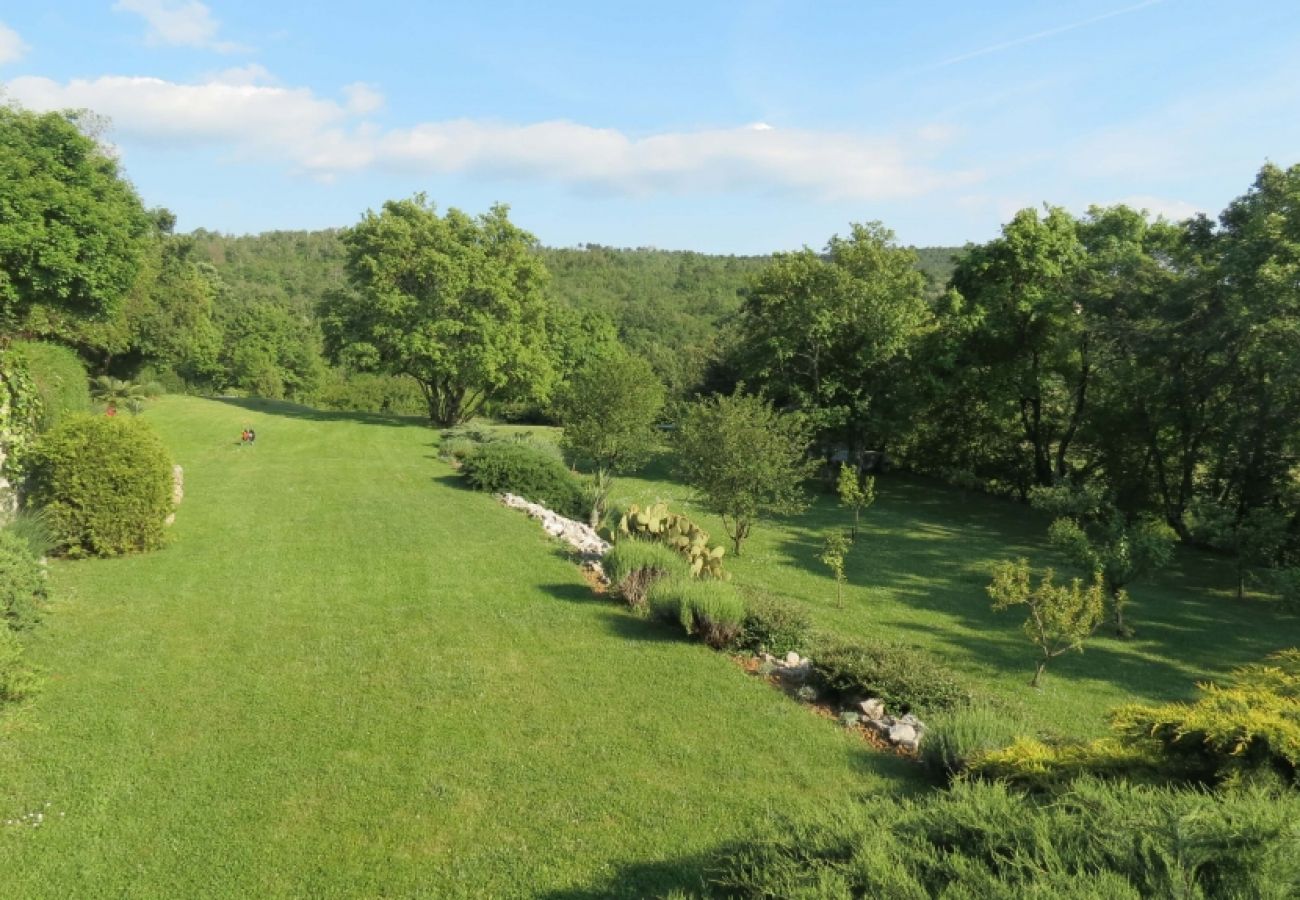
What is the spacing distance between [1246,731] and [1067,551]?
10837mm

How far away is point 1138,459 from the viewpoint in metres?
25.1

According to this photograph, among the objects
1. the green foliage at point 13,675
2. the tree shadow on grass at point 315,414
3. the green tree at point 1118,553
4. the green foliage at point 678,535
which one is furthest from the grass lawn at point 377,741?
the tree shadow on grass at point 315,414

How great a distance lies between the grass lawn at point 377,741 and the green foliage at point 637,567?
484 mm

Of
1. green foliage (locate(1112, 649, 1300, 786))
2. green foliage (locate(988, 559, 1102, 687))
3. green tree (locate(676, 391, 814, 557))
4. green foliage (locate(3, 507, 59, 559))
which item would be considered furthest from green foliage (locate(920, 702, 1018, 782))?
green foliage (locate(3, 507, 59, 559))

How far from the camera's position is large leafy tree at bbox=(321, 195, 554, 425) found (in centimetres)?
3672

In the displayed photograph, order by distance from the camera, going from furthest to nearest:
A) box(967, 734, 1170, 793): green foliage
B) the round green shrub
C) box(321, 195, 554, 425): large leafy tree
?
1. box(321, 195, 554, 425): large leafy tree
2. the round green shrub
3. box(967, 734, 1170, 793): green foliage

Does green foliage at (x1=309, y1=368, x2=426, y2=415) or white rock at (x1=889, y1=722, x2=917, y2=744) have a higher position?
green foliage at (x1=309, y1=368, x2=426, y2=415)

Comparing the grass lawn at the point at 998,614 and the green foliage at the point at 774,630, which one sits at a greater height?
the green foliage at the point at 774,630

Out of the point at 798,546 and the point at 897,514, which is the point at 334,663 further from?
the point at 897,514

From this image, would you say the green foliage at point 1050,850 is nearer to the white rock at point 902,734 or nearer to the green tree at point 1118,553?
the white rock at point 902,734

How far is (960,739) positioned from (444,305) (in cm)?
3493

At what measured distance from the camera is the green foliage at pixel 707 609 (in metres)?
10.0

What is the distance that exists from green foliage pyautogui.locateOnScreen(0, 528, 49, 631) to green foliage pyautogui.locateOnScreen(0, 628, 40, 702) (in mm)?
832

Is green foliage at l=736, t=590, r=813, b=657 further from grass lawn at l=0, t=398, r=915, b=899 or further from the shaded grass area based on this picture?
the shaded grass area
